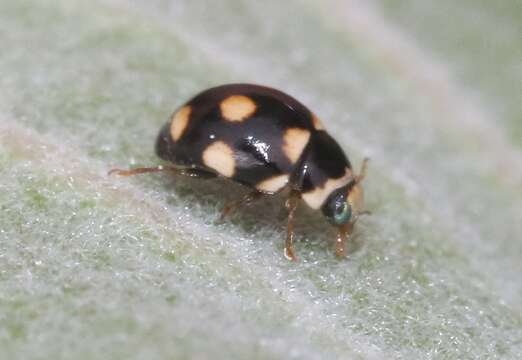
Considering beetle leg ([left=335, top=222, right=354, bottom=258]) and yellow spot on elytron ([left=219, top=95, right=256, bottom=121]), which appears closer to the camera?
yellow spot on elytron ([left=219, top=95, right=256, bottom=121])

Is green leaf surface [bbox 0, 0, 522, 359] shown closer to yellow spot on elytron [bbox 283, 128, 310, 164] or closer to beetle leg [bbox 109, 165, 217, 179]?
beetle leg [bbox 109, 165, 217, 179]

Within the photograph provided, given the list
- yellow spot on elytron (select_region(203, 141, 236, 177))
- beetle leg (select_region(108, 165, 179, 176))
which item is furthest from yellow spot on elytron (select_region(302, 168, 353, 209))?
beetle leg (select_region(108, 165, 179, 176))

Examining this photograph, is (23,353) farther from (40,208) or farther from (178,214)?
(178,214)

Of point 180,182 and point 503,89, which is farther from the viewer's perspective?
point 503,89

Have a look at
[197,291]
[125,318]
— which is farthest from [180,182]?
[125,318]

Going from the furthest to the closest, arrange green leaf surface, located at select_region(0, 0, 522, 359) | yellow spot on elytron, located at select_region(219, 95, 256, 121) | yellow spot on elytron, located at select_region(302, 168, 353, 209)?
yellow spot on elytron, located at select_region(302, 168, 353, 209)
yellow spot on elytron, located at select_region(219, 95, 256, 121)
green leaf surface, located at select_region(0, 0, 522, 359)
